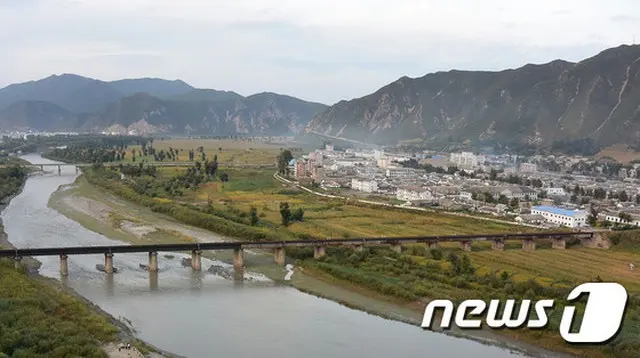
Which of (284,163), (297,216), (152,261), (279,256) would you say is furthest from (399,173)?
(152,261)

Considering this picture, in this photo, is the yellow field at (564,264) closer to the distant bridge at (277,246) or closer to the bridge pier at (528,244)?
the bridge pier at (528,244)

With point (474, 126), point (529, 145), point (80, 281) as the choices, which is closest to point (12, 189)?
point (80, 281)

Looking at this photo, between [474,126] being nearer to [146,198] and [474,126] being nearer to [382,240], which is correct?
[146,198]

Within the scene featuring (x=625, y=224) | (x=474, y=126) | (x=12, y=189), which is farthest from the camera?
(x=474, y=126)

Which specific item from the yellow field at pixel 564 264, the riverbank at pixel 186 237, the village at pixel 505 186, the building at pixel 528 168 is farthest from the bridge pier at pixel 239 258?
the building at pixel 528 168

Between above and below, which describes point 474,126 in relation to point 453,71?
below

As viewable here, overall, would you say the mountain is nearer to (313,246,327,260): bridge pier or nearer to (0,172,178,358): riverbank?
(313,246,327,260): bridge pier
